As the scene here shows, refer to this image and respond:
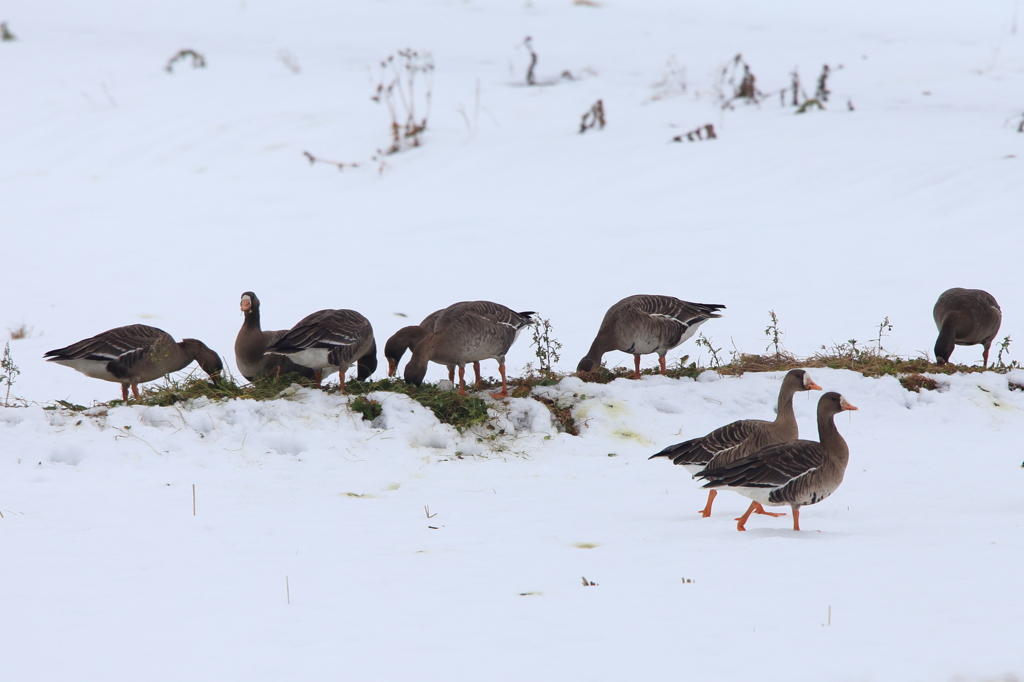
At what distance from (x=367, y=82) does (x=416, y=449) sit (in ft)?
62.4

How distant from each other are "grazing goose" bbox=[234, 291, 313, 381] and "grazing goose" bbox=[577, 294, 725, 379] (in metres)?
3.31

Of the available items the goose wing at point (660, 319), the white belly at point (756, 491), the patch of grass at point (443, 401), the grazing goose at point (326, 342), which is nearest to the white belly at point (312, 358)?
the grazing goose at point (326, 342)

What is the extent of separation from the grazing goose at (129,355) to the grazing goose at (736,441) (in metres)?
4.88

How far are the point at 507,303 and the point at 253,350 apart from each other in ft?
18.4

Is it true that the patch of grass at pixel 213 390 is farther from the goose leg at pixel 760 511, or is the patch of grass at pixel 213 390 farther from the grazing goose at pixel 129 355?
the goose leg at pixel 760 511

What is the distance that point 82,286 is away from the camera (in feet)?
47.5

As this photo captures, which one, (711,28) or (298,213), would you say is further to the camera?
(711,28)

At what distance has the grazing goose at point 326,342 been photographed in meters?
8.70

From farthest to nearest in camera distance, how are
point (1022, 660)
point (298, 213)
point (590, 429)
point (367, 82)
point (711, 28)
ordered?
point (711, 28) < point (367, 82) < point (298, 213) < point (590, 429) < point (1022, 660)

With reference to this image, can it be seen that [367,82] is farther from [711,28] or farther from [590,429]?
[590,429]

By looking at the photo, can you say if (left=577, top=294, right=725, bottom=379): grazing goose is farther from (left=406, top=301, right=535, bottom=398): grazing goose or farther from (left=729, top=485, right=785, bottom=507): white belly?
(left=729, top=485, right=785, bottom=507): white belly

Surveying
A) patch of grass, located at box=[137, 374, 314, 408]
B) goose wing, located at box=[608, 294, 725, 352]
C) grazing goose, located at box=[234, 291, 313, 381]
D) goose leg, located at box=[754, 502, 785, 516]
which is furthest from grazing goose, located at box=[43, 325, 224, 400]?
goose leg, located at box=[754, 502, 785, 516]

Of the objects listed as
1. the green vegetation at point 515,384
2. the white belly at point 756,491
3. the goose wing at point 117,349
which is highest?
the goose wing at point 117,349

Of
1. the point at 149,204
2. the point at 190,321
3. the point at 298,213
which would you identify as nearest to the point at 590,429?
the point at 190,321
